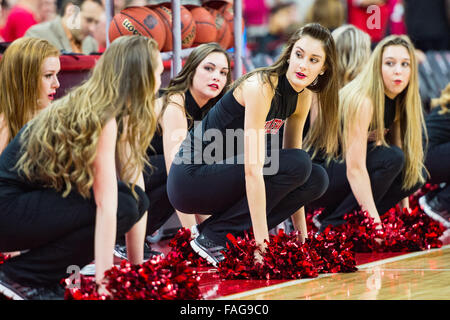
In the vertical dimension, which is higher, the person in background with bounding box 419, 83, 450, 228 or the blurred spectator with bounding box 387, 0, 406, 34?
the blurred spectator with bounding box 387, 0, 406, 34

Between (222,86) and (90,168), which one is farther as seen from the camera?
(222,86)

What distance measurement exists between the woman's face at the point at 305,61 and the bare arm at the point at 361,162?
2.60 feet

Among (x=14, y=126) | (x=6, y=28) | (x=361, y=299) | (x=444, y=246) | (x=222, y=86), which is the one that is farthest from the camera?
(x=6, y=28)

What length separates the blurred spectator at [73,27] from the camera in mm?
5832

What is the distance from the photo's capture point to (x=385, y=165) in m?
4.48

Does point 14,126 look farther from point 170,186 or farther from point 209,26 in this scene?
point 209,26

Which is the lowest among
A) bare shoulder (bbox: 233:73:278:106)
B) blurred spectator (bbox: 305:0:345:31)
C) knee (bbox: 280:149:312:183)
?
knee (bbox: 280:149:312:183)

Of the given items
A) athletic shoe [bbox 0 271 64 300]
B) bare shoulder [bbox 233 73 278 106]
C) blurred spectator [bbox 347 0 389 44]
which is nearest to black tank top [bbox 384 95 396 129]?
bare shoulder [bbox 233 73 278 106]

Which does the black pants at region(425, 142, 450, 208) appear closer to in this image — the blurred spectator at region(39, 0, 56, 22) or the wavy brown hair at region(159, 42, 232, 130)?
the wavy brown hair at region(159, 42, 232, 130)

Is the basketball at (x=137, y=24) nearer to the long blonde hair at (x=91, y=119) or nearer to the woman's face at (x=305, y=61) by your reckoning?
the woman's face at (x=305, y=61)

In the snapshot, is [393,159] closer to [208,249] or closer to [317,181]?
[317,181]

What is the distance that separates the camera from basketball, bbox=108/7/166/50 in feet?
14.6

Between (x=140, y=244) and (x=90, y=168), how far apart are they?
0.44 m

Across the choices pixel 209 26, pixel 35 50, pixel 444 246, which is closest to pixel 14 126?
pixel 35 50
